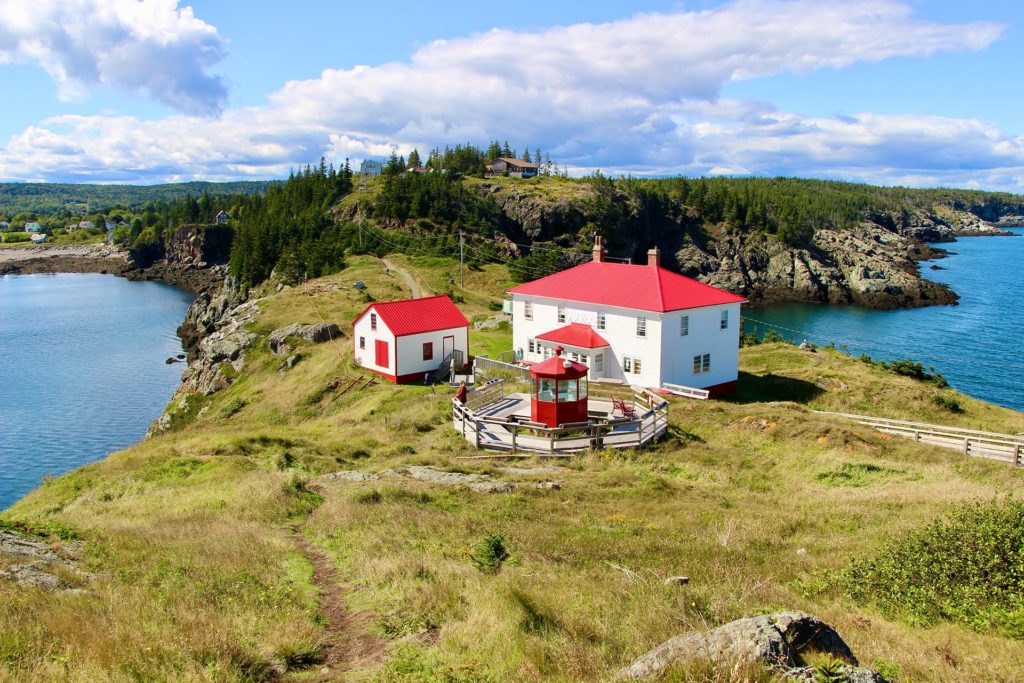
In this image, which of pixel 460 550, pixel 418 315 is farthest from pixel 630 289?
pixel 460 550

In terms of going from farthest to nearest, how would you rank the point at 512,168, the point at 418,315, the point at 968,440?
1. the point at 512,168
2. the point at 418,315
3. the point at 968,440

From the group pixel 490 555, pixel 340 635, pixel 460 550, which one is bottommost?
pixel 460 550

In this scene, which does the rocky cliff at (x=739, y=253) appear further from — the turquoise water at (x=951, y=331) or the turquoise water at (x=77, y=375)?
the turquoise water at (x=77, y=375)

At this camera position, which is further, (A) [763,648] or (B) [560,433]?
(B) [560,433]

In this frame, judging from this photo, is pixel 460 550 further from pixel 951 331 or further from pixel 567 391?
pixel 951 331

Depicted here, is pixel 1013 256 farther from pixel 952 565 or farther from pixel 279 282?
pixel 952 565

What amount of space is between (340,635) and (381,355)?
111ft

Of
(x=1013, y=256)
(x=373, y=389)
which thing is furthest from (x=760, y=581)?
(x=1013, y=256)

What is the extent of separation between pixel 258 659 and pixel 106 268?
7260 inches

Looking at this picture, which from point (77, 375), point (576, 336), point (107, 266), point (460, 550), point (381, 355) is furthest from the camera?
point (107, 266)

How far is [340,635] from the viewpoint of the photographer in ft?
32.7

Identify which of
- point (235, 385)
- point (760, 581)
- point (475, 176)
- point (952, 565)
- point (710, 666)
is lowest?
point (235, 385)

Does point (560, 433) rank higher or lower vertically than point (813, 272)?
higher

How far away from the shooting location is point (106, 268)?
16562 centimetres
